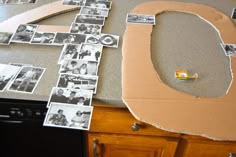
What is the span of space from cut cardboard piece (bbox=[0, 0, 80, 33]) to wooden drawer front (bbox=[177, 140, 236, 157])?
70cm

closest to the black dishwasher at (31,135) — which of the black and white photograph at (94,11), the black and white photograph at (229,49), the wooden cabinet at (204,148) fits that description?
the wooden cabinet at (204,148)

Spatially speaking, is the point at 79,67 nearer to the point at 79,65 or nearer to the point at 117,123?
the point at 79,65

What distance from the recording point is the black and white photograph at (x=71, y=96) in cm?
76

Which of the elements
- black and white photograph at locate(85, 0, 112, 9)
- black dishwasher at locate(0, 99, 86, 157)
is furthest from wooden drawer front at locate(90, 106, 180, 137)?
black and white photograph at locate(85, 0, 112, 9)

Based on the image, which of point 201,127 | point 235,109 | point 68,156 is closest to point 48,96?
point 68,156

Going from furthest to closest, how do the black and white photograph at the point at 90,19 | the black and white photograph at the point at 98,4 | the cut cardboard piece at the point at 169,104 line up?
the black and white photograph at the point at 98,4 → the black and white photograph at the point at 90,19 → the cut cardboard piece at the point at 169,104

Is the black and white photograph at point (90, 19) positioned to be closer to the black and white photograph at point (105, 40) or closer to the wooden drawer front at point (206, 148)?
the black and white photograph at point (105, 40)

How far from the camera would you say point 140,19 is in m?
1.10

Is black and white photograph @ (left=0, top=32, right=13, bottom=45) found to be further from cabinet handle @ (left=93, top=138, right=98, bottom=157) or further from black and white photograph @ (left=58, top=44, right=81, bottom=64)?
cabinet handle @ (left=93, top=138, right=98, bottom=157)

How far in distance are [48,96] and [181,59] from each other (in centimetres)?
53

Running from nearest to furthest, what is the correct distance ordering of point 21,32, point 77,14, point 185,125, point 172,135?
1. point 185,125
2. point 172,135
3. point 21,32
4. point 77,14

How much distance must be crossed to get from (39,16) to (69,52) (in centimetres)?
30

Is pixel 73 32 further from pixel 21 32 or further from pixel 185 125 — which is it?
pixel 185 125

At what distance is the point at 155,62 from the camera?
2.99 ft
